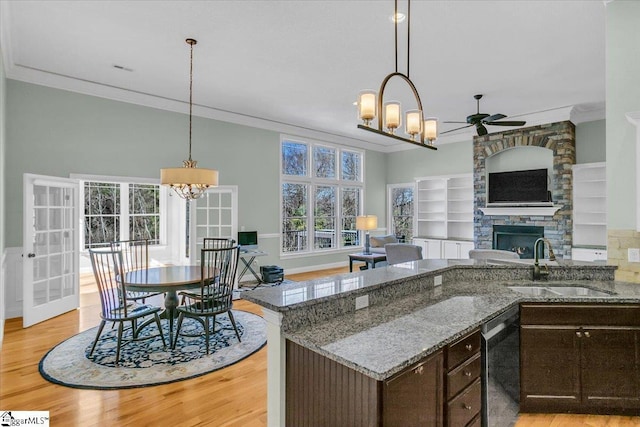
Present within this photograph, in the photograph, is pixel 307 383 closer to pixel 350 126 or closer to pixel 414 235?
pixel 350 126

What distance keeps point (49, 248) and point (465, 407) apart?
5331 millimetres

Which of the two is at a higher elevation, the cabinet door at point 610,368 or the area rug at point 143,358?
the cabinet door at point 610,368

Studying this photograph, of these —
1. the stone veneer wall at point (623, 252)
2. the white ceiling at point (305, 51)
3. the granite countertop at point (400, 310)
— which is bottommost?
the granite countertop at point (400, 310)

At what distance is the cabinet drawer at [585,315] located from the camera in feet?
7.86

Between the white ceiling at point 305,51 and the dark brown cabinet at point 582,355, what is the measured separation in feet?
8.86

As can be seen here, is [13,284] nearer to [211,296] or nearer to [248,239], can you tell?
[211,296]

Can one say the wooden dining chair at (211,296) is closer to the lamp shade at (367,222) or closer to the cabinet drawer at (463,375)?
the cabinet drawer at (463,375)

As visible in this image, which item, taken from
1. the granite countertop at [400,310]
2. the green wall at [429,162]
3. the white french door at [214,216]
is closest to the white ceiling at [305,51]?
the white french door at [214,216]

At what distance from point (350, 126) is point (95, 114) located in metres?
4.74

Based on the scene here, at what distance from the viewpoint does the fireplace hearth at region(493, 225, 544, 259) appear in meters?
6.90

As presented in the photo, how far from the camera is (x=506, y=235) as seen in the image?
731cm

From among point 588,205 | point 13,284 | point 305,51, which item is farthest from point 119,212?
point 588,205

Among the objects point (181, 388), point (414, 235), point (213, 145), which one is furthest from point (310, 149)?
point (181, 388)

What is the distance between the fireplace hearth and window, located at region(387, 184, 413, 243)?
2433 millimetres
